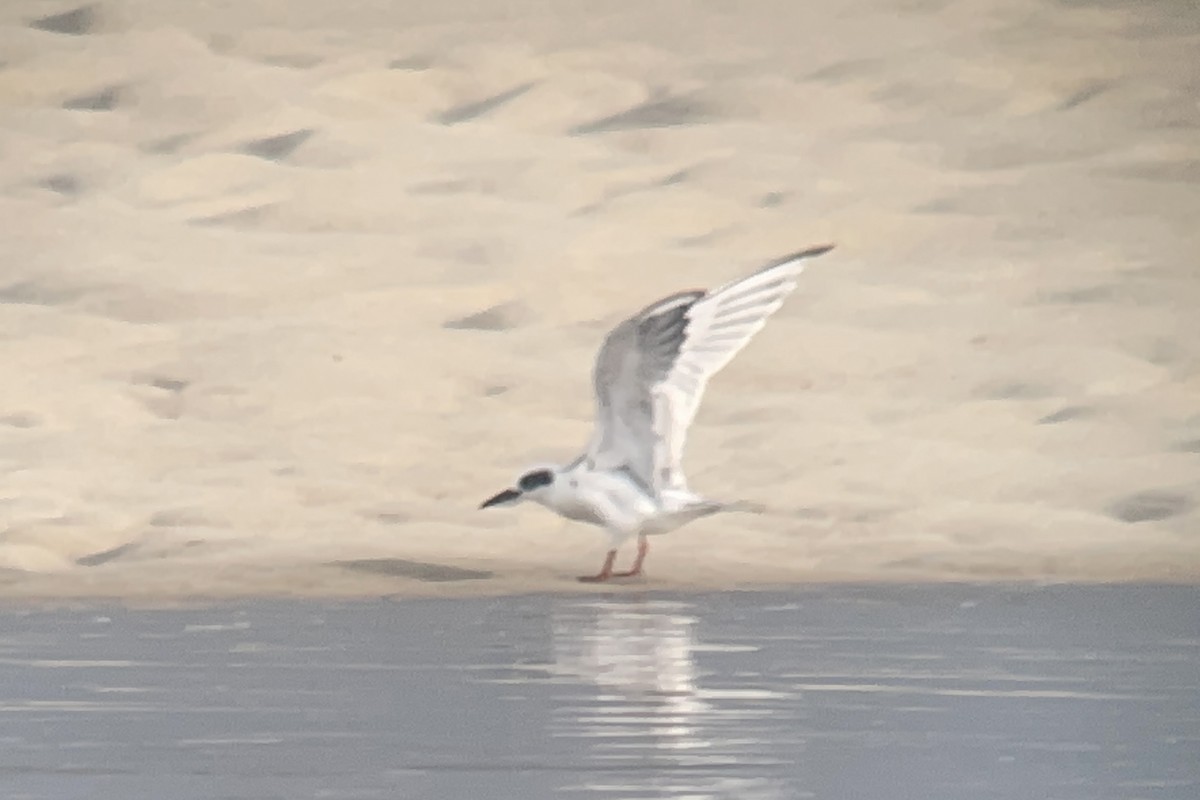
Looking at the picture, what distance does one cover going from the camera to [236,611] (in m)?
2.91

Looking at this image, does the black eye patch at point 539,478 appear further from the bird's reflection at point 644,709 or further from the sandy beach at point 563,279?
the bird's reflection at point 644,709

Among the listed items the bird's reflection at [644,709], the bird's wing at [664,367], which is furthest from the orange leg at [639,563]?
the bird's reflection at [644,709]

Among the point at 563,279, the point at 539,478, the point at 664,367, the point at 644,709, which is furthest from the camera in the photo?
the point at 563,279

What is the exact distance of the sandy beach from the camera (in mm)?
3391

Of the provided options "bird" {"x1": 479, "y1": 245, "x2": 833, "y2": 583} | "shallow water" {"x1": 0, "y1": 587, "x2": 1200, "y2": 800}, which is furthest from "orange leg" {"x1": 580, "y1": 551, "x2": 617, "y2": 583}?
"shallow water" {"x1": 0, "y1": 587, "x2": 1200, "y2": 800}

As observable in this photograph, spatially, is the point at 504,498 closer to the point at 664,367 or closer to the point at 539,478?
the point at 539,478

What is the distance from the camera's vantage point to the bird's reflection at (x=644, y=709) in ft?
6.30

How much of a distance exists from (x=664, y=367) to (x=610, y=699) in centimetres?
84

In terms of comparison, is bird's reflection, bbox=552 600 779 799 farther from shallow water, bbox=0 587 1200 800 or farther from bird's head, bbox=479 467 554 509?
bird's head, bbox=479 467 554 509

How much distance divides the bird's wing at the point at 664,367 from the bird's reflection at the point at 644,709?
28 cm

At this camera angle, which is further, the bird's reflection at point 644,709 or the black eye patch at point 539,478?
the black eye patch at point 539,478

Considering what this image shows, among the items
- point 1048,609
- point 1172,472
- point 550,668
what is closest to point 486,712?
point 550,668

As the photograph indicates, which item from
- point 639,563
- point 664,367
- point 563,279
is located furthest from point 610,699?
point 563,279

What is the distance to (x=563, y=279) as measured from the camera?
421 cm
